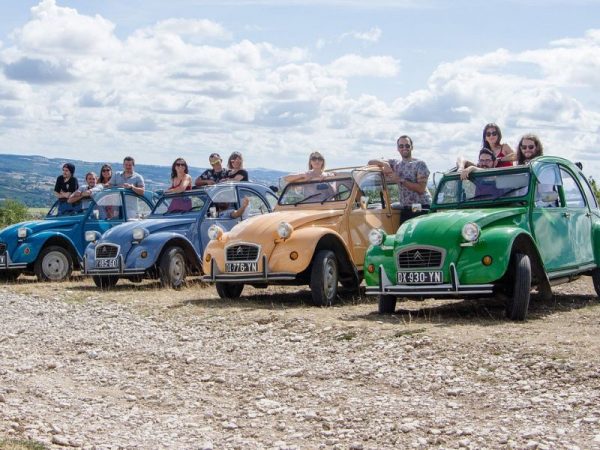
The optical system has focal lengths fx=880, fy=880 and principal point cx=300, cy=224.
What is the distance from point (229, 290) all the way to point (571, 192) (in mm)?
4874

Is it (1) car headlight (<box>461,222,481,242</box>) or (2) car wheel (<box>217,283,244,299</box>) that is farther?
(2) car wheel (<box>217,283,244,299</box>)

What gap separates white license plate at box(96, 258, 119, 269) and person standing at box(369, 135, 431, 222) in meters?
4.51

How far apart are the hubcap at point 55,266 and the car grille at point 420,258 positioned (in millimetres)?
8422

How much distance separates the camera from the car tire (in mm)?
10234

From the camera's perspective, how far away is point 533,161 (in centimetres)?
1080

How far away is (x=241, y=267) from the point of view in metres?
11.7

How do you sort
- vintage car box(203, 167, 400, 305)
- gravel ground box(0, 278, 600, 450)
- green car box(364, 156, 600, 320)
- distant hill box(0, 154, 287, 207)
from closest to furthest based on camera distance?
gravel ground box(0, 278, 600, 450) → green car box(364, 156, 600, 320) → vintage car box(203, 167, 400, 305) → distant hill box(0, 154, 287, 207)

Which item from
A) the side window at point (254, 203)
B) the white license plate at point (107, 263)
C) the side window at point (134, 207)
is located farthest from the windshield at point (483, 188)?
the side window at point (134, 207)

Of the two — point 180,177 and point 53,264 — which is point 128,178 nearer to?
point 180,177

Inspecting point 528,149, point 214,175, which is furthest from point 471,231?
point 214,175

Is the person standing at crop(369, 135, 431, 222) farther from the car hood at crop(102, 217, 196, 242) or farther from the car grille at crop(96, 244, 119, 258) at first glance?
the car grille at crop(96, 244, 119, 258)

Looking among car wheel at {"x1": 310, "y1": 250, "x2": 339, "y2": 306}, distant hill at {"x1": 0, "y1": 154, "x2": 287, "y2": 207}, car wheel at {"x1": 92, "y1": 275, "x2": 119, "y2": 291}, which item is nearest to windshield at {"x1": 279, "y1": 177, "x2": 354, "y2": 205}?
car wheel at {"x1": 310, "y1": 250, "x2": 339, "y2": 306}

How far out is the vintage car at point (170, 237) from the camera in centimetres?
1424

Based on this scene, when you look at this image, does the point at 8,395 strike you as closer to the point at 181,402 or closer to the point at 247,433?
the point at 181,402
